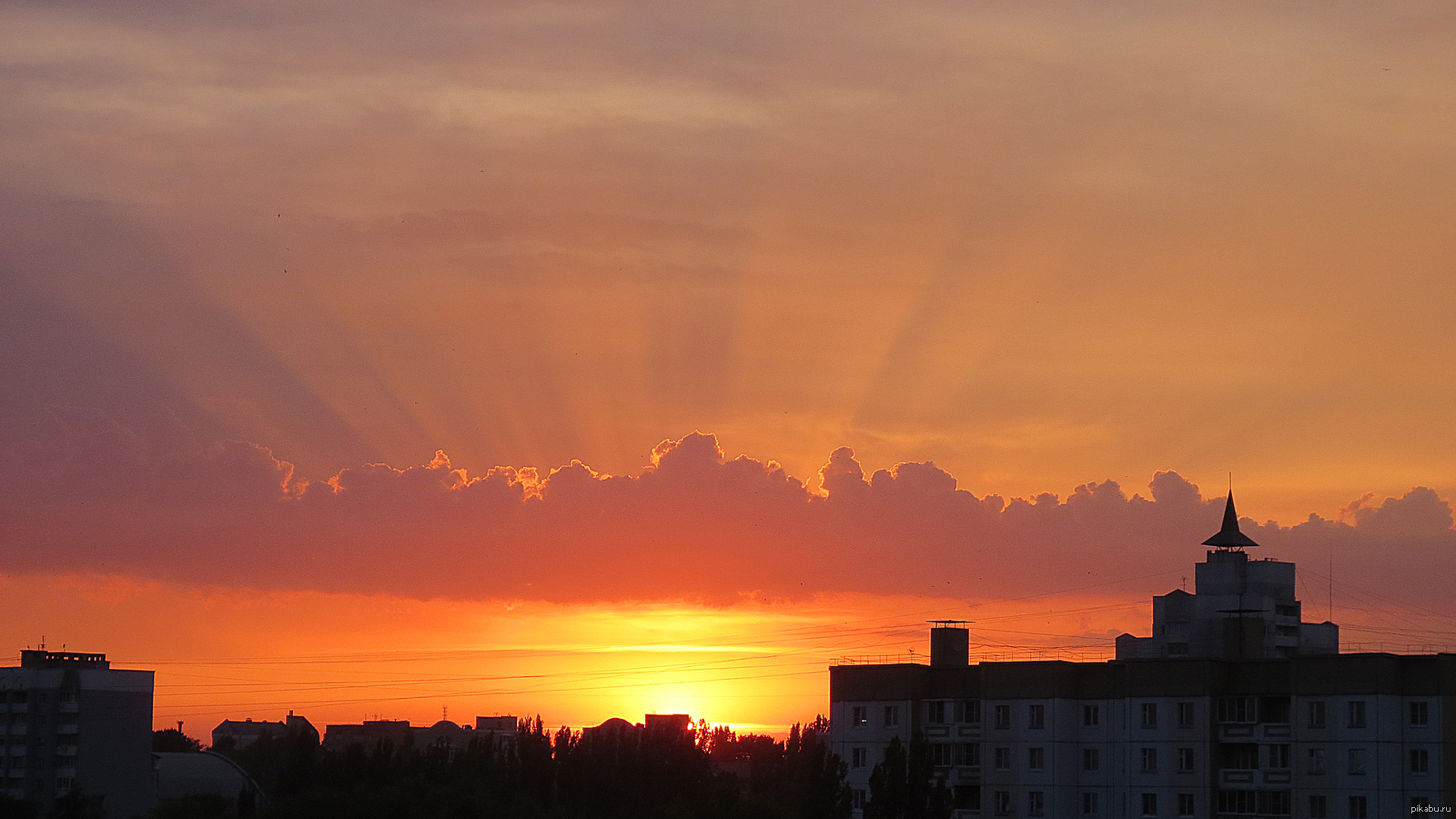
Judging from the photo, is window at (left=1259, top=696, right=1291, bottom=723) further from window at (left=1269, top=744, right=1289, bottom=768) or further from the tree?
the tree

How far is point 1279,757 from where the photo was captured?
123 m

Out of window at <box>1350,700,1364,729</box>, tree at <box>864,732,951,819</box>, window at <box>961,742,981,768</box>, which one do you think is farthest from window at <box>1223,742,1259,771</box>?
tree at <box>864,732,951,819</box>

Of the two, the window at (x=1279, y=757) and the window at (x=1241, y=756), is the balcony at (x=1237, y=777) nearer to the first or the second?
the window at (x=1241, y=756)

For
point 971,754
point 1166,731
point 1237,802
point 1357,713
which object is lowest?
point 1237,802

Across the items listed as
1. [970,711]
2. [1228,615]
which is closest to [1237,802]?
[970,711]

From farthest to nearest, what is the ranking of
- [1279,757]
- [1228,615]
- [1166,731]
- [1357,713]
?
[1228,615] → [1166,731] → [1279,757] → [1357,713]

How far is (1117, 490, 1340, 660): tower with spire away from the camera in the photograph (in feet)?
571

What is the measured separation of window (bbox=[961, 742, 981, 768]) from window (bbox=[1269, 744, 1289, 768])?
23.7 meters

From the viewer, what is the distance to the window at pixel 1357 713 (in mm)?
119375

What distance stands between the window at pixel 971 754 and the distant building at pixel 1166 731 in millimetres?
108

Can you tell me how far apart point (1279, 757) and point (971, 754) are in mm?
25004

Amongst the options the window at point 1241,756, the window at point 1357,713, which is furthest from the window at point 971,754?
the window at point 1357,713

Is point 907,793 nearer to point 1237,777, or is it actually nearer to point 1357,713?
point 1237,777

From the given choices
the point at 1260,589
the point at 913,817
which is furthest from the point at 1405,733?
the point at 1260,589
